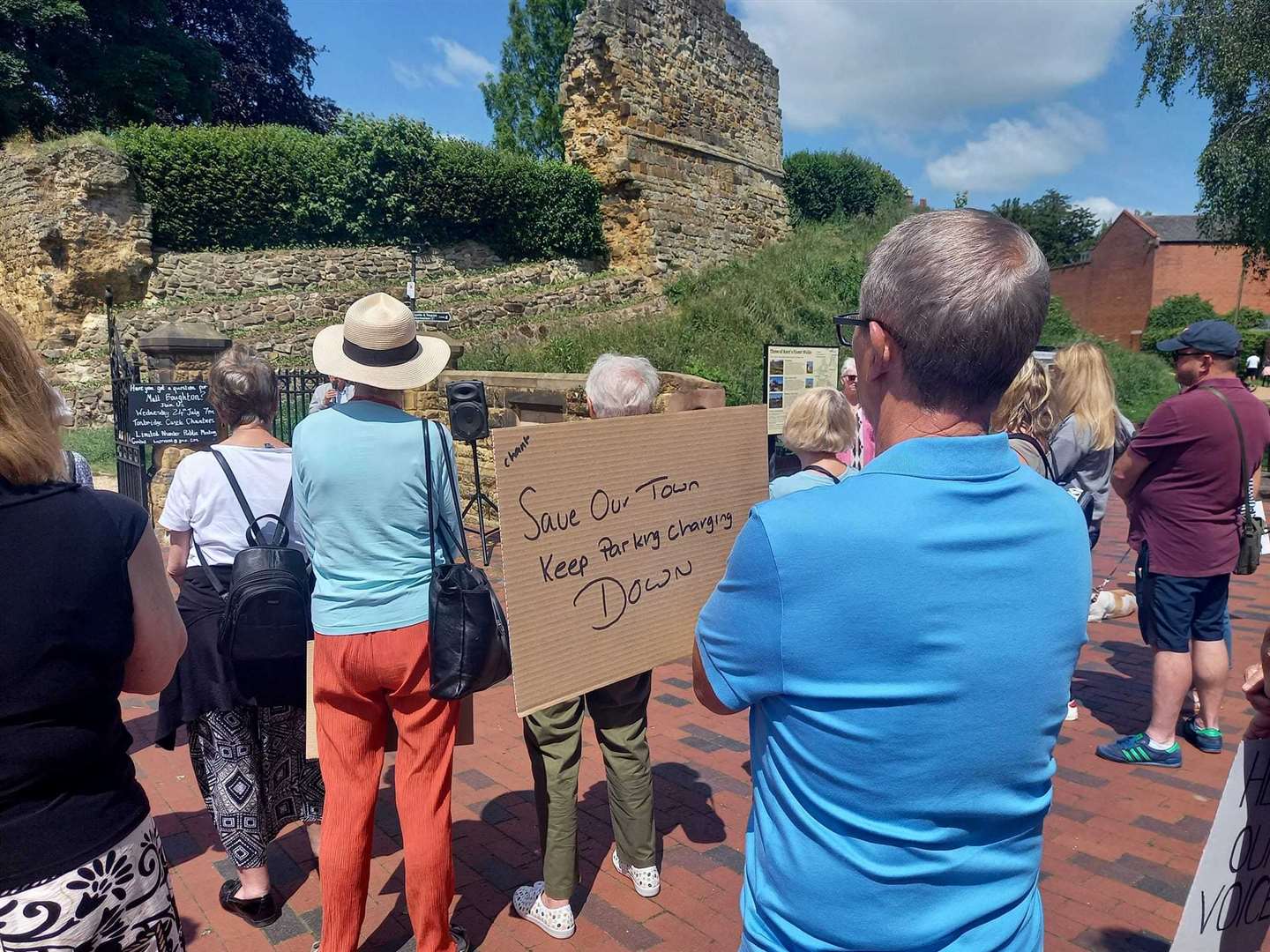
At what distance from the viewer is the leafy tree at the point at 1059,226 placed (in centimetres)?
5116

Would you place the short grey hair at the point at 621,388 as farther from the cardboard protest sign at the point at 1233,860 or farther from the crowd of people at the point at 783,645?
the cardboard protest sign at the point at 1233,860

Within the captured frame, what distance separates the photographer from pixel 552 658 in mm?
2059

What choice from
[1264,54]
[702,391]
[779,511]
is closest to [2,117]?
[702,391]

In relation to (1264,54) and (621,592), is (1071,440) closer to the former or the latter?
(621,592)

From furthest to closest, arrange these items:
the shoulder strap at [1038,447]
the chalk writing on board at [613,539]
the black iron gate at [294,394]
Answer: the black iron gate at [294,394]
the shoulder strap at [1038,447]
the chalk writing on board at [613,539]

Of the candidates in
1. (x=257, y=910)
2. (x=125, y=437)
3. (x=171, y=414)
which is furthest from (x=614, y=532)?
(x=125, y=437)

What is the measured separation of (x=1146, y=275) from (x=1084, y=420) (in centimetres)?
4801

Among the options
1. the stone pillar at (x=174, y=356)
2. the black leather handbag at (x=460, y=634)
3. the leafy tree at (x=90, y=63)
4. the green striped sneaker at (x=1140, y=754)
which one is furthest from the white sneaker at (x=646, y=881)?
the leafy tree at (x=90, y=63)

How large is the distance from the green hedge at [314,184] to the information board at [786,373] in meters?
13.2

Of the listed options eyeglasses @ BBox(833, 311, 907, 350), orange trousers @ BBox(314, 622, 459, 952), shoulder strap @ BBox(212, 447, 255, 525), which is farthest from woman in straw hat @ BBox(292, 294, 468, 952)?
eyeglasses @ BBox(833, 311, 907, 350)

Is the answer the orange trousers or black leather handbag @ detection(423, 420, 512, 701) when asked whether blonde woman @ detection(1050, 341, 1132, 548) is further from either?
the orange trousers

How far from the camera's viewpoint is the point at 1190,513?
405 centimetres

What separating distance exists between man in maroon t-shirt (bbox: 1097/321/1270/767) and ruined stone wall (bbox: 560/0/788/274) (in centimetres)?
1699

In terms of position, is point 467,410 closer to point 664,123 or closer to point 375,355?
point 375,355
